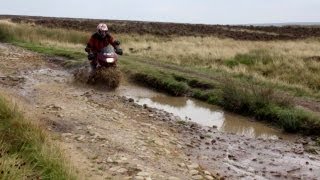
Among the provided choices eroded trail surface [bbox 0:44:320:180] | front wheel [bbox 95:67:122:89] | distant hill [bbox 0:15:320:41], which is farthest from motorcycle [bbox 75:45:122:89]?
distant hill [bbox 0:15:320:41]

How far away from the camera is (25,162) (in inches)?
242

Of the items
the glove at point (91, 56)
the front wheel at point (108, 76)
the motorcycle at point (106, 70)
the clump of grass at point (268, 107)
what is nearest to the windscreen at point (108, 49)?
the motorcycle at point (106, 70)

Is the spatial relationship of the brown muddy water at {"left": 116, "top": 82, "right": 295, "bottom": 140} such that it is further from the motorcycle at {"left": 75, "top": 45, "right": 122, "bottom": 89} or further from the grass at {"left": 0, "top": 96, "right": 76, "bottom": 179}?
the grass at {"left": 0, "top": 96, "right": 76, "bottom": 179}

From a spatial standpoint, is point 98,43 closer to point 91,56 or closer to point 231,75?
point 91,56

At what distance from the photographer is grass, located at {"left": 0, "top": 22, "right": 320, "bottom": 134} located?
40.9 feet

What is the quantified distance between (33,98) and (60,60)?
8.64m

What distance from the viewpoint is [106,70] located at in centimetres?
1517

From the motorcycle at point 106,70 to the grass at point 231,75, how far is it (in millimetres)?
1602

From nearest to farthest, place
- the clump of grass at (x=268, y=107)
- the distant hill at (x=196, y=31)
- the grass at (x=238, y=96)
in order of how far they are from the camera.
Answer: the clump of grass at (x=268, y=107), the grass at (x=238, y=96), the distant hill at (x=196, y=31)

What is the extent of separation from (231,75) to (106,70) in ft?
19.6

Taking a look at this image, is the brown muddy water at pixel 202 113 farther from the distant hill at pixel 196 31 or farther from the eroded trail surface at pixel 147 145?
the distant hill at pixel 196 31

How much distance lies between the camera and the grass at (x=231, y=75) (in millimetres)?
12477

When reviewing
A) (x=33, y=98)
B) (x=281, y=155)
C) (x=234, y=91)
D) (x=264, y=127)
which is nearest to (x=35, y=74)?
(x=33, y=98)

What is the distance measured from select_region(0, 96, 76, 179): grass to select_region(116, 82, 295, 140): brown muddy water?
516 cm
